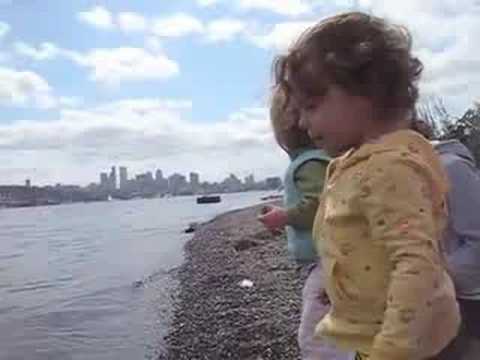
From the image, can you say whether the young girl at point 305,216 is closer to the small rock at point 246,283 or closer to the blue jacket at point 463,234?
the blue jacket at point 463,234

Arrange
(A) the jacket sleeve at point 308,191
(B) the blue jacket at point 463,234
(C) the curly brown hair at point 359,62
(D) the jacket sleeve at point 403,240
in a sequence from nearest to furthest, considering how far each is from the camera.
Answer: (D) the jacket sleeve at point 403,240
(C) the curly brown hair at point 359,62
(B) the blue jacket at point 463,234
(A) the jacket sleeve at point 308,191

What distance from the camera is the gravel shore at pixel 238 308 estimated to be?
452 inches

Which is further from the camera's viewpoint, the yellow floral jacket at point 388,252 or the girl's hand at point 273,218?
the girl's hand at point 273,218

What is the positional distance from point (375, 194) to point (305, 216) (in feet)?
4.76

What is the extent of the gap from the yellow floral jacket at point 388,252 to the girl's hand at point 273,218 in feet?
3.49

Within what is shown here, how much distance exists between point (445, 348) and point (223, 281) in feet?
64.8

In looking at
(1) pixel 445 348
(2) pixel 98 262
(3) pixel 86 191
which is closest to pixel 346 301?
(1) pixel 445 348

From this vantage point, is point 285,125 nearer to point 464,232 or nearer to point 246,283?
point 464,232

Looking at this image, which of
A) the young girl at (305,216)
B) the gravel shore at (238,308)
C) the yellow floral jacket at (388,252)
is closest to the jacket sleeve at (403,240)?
the yellow floral jacket at (388,252)

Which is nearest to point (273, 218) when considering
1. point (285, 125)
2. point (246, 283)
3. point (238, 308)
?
point (285, 125)

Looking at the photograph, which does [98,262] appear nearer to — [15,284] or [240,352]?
[15,284]

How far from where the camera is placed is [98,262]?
3669cm

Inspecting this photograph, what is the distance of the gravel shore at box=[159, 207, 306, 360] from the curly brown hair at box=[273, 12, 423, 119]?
6.69 ft

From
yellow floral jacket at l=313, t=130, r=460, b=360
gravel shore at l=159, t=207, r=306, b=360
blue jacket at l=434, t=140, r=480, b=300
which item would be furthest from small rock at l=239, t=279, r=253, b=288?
yellow floral jacket at l=313, t=130, r=460, b=360
